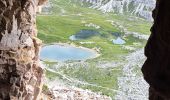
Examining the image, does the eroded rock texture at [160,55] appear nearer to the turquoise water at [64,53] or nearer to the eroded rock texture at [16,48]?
the eroded rock texture at [16,48]

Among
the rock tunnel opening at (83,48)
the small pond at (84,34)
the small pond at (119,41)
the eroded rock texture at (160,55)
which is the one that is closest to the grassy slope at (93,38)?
the rock tunnel opening at (83,48)

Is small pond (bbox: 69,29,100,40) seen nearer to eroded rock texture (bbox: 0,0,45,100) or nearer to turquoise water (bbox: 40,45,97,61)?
turquoise water (bbox: 40,45,97,61)

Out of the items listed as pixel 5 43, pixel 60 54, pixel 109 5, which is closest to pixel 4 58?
pixel 5 43

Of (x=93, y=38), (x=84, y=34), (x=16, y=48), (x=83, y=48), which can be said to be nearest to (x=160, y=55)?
(x=16, y=48)

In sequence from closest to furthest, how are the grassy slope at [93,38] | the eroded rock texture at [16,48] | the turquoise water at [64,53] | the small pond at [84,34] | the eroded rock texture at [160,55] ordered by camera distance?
1. the eroded rock texture at [160,55]
2. the eroded rock texture at [16,48]
3. the grassy slope at [93,38]
4. the turquoise water at [64,53]
5. the small pond at [84,34]

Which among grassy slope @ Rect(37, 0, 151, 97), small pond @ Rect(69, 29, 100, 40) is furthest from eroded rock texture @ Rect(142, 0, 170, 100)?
small pond @ Rect(69, 29, 100, 40)

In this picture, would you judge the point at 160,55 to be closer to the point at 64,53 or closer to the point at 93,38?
the point at 64,53
